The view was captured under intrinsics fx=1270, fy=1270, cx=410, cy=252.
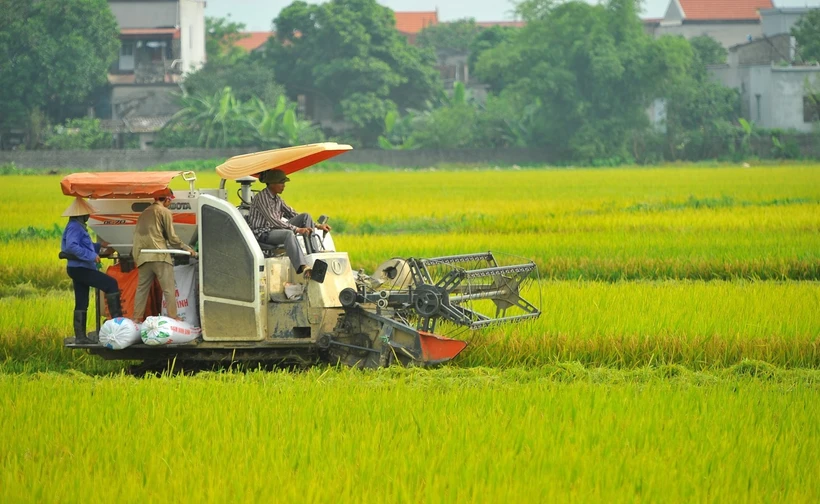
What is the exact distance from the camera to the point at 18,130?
184 ft

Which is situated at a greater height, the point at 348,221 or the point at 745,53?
the point at 745,53

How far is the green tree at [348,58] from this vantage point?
197ft

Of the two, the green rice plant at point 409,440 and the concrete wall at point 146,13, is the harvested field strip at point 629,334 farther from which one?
the concrete wall at point 146,13

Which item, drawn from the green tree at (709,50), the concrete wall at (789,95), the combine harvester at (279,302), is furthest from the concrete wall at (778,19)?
the combine harvester at (279,302)

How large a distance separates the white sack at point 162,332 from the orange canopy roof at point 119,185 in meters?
0.93

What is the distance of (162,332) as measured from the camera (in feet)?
29.9

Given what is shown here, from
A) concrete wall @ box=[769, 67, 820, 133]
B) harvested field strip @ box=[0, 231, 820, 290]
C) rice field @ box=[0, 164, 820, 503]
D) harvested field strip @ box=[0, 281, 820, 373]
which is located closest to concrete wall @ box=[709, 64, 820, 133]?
concrete wall @ box=[769, 67, 820, 133]

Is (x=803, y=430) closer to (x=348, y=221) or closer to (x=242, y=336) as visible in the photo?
(x=242, y=336)

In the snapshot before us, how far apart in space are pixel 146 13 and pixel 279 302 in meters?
55.5

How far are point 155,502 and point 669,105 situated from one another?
181 feet

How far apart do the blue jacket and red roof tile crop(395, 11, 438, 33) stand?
78.1 metres

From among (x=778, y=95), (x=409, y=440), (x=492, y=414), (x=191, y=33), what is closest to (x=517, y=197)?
(x=492, y=414)

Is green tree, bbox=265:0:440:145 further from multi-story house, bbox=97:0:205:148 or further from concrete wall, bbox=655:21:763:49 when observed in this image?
concrete wall, bbox=655:21:763:49

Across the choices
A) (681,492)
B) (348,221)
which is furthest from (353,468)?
(348,221)
